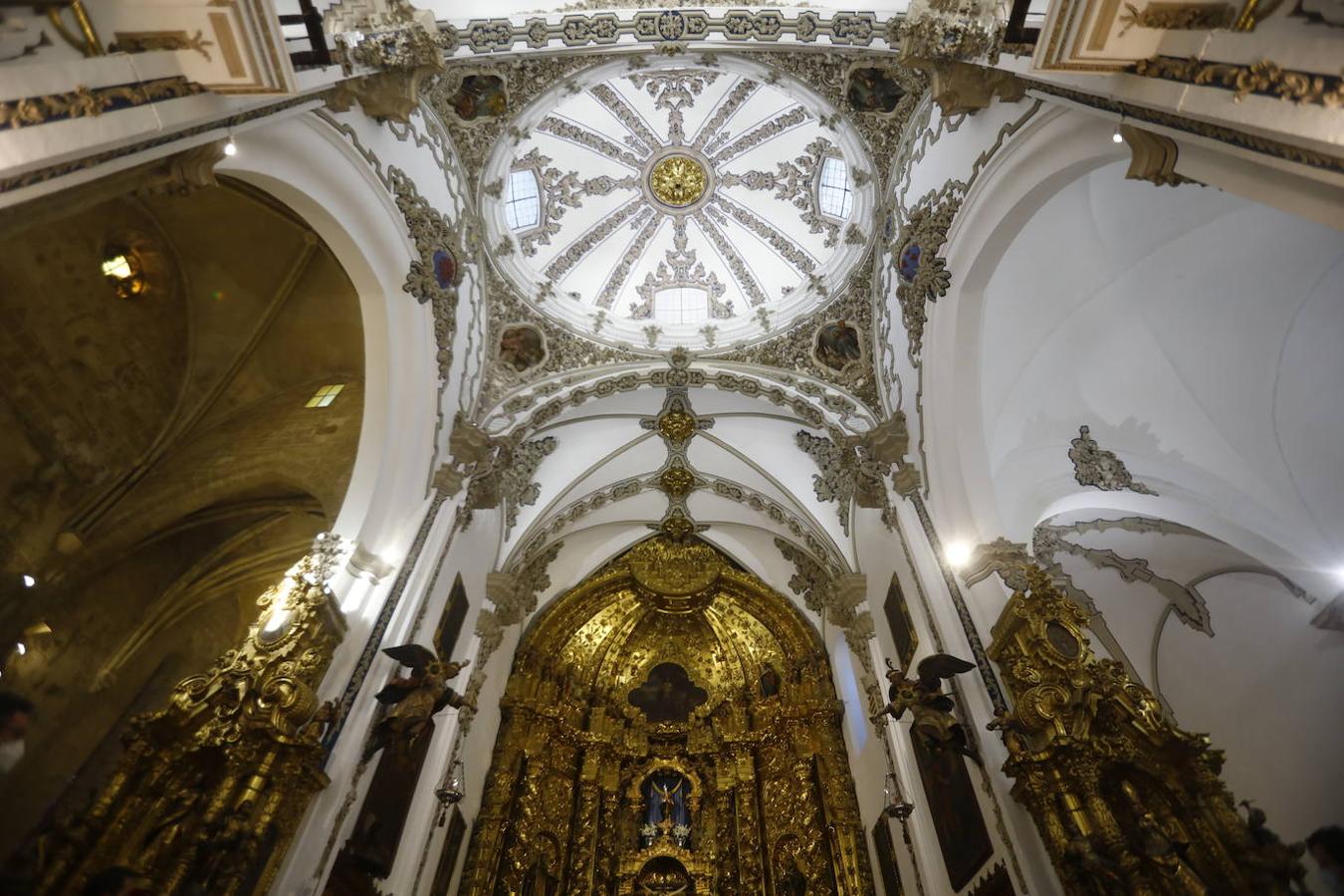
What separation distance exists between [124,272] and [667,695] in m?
13.3

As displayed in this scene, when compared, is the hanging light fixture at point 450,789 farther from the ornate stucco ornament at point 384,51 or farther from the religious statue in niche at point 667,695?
the ornate stucco ornament at point 384,51

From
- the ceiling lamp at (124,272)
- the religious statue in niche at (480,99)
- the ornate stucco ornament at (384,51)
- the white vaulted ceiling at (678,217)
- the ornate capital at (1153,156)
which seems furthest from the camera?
the white vaulted ceiling at (678,217)

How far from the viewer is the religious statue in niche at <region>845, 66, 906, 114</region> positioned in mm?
9891

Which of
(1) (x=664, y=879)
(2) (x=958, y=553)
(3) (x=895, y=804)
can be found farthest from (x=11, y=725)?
(1) (x=664, y=879)

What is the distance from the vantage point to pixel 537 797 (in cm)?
1295

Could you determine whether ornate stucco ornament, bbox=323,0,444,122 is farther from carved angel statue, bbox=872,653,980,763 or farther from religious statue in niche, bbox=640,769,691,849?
religious statue in niche, bbox=640,769,691,849

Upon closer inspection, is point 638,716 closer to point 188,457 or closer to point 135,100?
point 188,457

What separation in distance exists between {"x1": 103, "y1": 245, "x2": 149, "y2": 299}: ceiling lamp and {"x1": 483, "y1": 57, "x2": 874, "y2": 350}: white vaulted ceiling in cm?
541

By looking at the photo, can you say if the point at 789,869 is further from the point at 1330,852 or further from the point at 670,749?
the point at 1330,852

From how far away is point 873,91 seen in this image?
10125 mm

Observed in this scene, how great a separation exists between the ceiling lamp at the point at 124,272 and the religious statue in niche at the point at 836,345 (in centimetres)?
1136

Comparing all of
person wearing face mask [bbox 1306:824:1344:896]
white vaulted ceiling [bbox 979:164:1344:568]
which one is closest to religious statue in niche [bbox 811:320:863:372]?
white vaulted ceiling [bbox 979:164:1344:568]

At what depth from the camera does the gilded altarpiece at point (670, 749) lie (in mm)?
12258

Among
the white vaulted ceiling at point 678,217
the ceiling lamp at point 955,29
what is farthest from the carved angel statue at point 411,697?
the ceiling lamp at point 955,29
